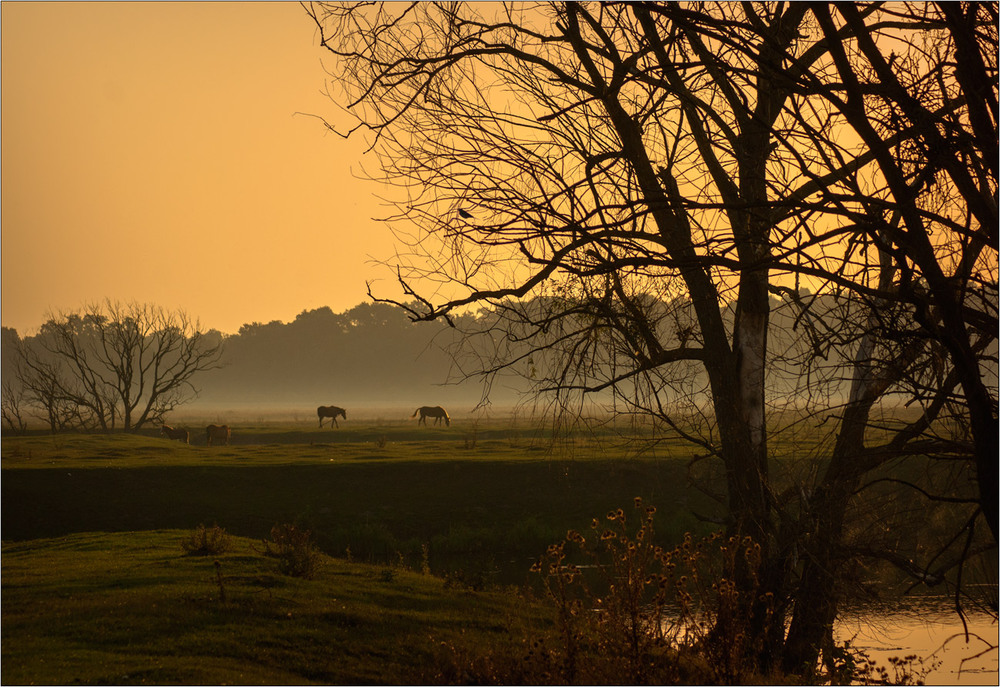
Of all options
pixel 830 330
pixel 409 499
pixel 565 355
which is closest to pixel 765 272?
pixel 565 355

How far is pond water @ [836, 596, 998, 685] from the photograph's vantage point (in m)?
13.0

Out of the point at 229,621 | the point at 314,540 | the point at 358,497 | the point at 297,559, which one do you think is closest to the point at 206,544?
the point at 297,559

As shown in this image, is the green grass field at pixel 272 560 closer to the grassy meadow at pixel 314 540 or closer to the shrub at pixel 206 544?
the grassy meadow at pixel 314 540

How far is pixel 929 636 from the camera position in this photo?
15.5 meters

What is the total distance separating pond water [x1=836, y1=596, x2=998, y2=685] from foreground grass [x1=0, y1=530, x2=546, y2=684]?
5.35m

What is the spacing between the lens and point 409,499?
1194 inches

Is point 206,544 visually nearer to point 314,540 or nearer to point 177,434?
point 314,540

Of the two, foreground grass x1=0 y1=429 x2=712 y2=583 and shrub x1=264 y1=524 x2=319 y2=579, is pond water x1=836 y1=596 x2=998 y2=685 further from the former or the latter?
shrub x1=264 y1=524 x2=319 y2=579

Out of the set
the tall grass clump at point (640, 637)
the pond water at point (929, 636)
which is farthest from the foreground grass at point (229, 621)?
the pond water at point (929, 636)

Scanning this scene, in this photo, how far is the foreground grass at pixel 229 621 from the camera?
31.9ft

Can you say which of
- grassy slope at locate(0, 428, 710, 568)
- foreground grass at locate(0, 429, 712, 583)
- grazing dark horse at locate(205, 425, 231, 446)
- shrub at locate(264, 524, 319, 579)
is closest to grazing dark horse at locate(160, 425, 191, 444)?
grazing dark horse at locate(205, 425, 231, 446)

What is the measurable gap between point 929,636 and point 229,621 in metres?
11.9

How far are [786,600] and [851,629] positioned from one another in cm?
603

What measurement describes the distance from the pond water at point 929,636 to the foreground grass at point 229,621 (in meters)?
5.35
